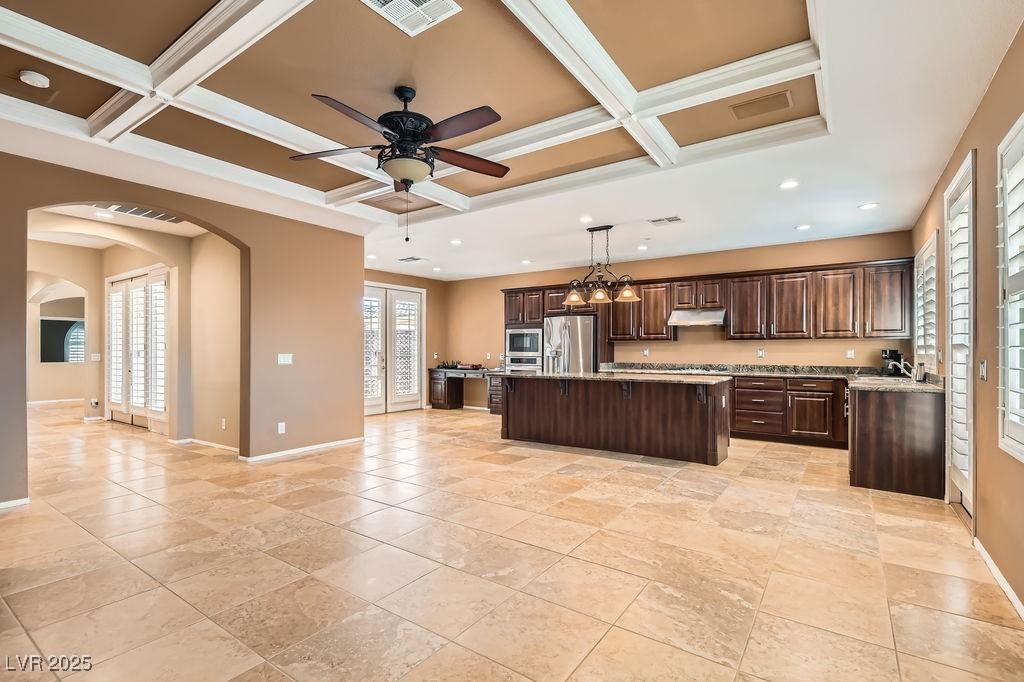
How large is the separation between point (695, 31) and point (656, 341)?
579 cm

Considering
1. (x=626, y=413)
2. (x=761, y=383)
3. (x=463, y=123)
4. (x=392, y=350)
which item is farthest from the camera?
(x=392, y=350)

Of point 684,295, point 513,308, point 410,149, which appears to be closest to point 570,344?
point 513,308

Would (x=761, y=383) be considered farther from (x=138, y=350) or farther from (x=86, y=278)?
(x=86, y=278)

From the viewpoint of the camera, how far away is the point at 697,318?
7.41 metres

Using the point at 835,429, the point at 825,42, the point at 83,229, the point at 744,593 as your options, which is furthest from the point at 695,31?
the point at 83,229

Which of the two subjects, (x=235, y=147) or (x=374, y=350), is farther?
(x=374, y=350)

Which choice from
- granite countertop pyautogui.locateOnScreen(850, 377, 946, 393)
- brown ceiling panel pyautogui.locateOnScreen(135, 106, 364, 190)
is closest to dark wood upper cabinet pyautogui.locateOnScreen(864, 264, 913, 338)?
granite countertop pyautogui.locateOnScreen(850, 377, 946, 393)

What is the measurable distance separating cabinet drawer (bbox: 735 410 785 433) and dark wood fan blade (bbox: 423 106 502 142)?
18.5 ft

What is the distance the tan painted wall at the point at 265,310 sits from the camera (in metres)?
3.81

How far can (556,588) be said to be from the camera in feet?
8.29

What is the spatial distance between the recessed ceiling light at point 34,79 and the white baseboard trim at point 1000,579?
596cm

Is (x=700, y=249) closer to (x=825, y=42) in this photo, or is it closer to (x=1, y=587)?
(x=825, y=42)

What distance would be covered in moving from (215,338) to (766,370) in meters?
7.42

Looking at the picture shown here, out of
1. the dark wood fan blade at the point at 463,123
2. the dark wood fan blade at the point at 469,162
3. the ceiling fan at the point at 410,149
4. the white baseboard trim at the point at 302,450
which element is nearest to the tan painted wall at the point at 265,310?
the white baseboard trim at the point at 302,450
